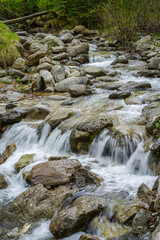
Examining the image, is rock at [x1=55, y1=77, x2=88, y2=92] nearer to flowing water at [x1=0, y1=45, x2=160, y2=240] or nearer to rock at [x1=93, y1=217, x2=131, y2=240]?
flowing water at [x1=0, y1=45, x2=160, y2=240]

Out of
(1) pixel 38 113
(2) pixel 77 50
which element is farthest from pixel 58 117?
(2) pixel 77 50

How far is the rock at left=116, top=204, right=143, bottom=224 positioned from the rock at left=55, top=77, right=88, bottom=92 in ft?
22.2

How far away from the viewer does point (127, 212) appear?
3461 millimetres

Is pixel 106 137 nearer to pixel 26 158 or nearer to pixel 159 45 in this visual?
pixel 26 158

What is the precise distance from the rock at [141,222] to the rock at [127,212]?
12cm

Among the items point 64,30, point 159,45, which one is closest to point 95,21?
point 64,30

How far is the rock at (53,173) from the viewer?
15.4 feet

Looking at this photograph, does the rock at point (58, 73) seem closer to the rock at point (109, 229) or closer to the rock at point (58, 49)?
the rock at point (58, 49)

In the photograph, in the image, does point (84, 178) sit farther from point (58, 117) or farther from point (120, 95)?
point (120, 95)

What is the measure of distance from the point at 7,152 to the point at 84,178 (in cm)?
267

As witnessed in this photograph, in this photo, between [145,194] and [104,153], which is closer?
[145,194]

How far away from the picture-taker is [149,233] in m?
3.04

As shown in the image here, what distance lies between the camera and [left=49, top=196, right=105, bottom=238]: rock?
3453 mm

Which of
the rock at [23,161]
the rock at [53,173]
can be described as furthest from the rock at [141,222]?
the rock at [23,161]
